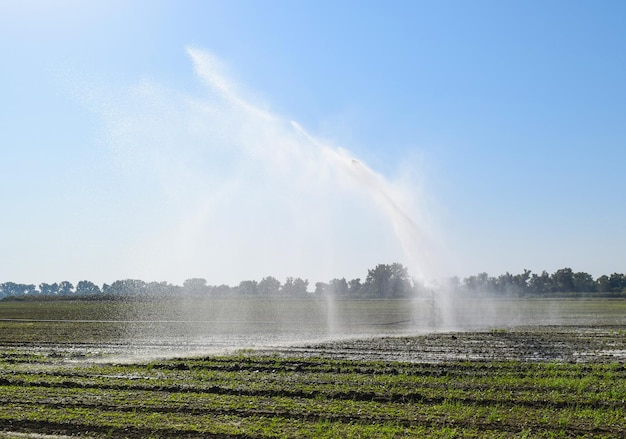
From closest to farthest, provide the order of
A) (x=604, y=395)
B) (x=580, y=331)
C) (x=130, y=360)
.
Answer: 1. (x=604, y=395)
2. (x=130, y=360)
3. (x=580, y=331)

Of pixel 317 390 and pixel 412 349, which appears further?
pixel 412 349

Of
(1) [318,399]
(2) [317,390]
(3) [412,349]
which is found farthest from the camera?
(3) [412,349]

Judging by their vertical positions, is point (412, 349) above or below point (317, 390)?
below

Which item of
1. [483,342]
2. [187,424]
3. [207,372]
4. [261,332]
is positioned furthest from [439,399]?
[261,332]

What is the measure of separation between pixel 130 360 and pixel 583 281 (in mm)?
172643

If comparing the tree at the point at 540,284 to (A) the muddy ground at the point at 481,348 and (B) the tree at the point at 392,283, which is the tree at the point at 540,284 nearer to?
(B) the tree at the point at 392,283

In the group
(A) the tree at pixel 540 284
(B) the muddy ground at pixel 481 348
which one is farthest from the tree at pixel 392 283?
(B) the muddy ground at pixel 481 348

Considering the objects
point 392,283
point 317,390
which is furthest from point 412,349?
point 392,283

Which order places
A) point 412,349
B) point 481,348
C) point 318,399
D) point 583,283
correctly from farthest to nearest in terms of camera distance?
point 583,283
point 481,348
point 412,349
point 318,399

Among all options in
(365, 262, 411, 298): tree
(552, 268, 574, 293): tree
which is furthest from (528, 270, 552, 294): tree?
(365, 262, 411, 298): tree

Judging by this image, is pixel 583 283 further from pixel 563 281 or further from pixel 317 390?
pixel 317 390

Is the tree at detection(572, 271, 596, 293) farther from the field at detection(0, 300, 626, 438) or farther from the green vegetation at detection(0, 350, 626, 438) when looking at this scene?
the green vegetation at detection(0, 350, 626, 438)

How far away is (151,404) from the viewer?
49.5 ft

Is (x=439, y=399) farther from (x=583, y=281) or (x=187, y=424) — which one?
(x=583, y=281)
